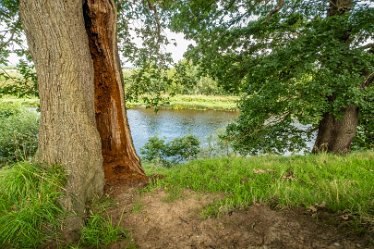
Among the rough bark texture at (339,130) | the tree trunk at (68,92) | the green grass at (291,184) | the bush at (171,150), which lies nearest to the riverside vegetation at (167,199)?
the green grass at (291,184)

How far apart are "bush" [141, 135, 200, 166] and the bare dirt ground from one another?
7743 millimetres

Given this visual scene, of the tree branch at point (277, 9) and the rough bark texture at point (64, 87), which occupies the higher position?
the tree branch at point (277, 9)

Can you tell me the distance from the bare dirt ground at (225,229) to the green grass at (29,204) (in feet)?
1.88

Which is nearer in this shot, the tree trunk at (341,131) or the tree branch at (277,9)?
the tree branch at (277,9)

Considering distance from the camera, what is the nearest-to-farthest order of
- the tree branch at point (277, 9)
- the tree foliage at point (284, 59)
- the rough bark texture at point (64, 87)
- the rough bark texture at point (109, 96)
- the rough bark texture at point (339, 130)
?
the rough bark texture at point (64, 87) → the rough bark texture at point (109, 96) → the tree foliage at point (284, 59) → the tree branch at point (277, 9) → the rough bark texture at point (339, 130)

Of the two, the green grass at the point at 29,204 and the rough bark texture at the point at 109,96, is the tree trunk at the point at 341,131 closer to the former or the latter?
the rough bark texture at the point at 109,96

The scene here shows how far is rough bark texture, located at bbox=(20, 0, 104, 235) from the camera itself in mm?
2166

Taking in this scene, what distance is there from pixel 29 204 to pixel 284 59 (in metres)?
5.25

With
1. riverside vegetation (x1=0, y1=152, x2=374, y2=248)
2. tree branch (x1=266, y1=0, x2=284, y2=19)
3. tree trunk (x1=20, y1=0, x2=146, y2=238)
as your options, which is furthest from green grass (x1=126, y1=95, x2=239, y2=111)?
tree trunk (x1=20, y1=0, x2=146, y2=238)

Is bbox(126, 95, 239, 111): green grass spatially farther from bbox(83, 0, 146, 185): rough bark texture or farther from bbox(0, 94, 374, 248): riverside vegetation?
bbox(0, 94, 374, 248): riverside vegetation

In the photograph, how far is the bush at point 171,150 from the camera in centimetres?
1020

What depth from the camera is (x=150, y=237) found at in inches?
80.0

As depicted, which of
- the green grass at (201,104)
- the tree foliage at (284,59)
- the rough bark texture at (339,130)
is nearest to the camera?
the tree foliage at (284,59)

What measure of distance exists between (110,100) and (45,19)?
1061mm
